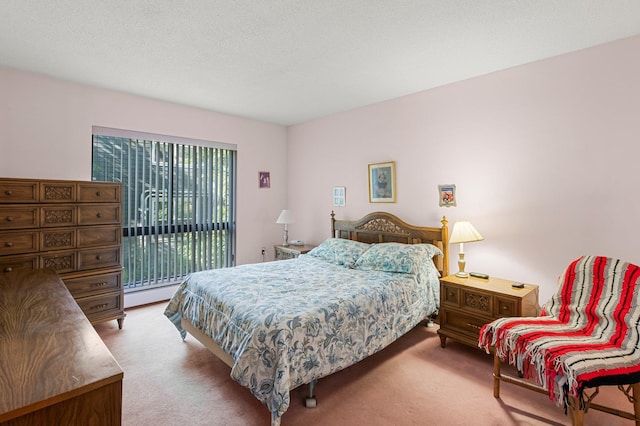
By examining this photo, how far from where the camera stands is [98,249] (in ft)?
10.7

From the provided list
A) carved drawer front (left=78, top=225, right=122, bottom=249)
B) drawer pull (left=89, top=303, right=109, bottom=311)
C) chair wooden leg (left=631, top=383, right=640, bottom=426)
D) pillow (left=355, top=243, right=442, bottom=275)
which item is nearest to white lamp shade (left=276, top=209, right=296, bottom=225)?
pillow (left=355, top=243, right=442, bottom=275)

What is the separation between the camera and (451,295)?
294 centimetres

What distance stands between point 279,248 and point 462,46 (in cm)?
343

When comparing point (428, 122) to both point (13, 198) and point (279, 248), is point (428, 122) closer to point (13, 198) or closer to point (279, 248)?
point (279, 248)

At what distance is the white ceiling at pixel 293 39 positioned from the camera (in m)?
2.07

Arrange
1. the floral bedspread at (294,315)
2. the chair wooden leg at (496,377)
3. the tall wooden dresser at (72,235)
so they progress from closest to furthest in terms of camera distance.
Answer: the floral bedspread at (294,315) → the chair wooden leg at (496,377) → the tall wooden dresser at (72,235)

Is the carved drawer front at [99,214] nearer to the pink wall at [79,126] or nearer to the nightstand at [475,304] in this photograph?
the pink wall at [79,126]

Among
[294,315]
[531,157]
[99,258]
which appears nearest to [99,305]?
[99,258]

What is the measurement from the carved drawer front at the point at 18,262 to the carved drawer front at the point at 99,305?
1.74 ft

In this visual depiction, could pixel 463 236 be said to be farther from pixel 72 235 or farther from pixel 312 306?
pixel 72 235

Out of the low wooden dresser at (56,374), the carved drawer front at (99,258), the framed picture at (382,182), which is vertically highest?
the framed picture at (382,182)

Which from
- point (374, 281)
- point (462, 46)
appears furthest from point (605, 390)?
point (462, 46)

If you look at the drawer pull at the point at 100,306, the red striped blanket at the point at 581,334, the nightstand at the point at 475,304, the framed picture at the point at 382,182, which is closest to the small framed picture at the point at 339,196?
the framed picture at the point at 382,182

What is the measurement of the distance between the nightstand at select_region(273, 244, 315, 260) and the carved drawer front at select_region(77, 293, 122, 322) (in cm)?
210
